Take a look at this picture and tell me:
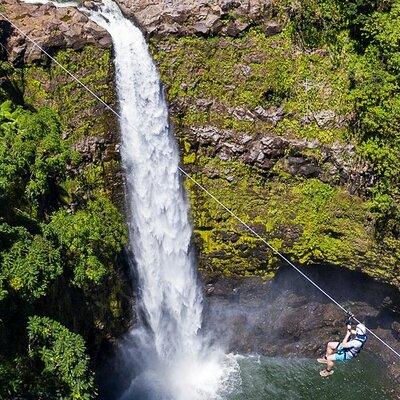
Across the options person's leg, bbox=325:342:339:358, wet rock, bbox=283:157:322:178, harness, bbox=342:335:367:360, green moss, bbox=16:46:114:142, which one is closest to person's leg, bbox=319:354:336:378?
person's leg, bbox=325:342:339:358

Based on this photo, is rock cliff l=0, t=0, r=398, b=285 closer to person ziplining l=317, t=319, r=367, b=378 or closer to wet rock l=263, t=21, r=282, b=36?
wet rock l=263, t=21, r=282, b=36

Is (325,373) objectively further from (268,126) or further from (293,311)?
(268,126)

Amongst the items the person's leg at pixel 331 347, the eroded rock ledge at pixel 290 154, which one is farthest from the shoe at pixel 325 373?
the eroded rock ledge at pixel 290 154

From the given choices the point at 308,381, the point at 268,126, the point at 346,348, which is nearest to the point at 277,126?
the point at 268,126

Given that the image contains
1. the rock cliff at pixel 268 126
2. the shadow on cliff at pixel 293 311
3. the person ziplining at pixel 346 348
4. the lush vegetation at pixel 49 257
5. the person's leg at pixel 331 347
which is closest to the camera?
the lush vegetation at pixel 49 257

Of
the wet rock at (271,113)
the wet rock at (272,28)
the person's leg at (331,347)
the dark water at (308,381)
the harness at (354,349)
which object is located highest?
the wet rock at (272,28)

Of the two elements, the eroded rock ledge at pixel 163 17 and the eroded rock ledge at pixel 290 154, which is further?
the eroded rock ledge at pixel 290 154

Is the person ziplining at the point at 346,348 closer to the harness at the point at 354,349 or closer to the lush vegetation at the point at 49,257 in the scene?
the harness at the point at 354,349
